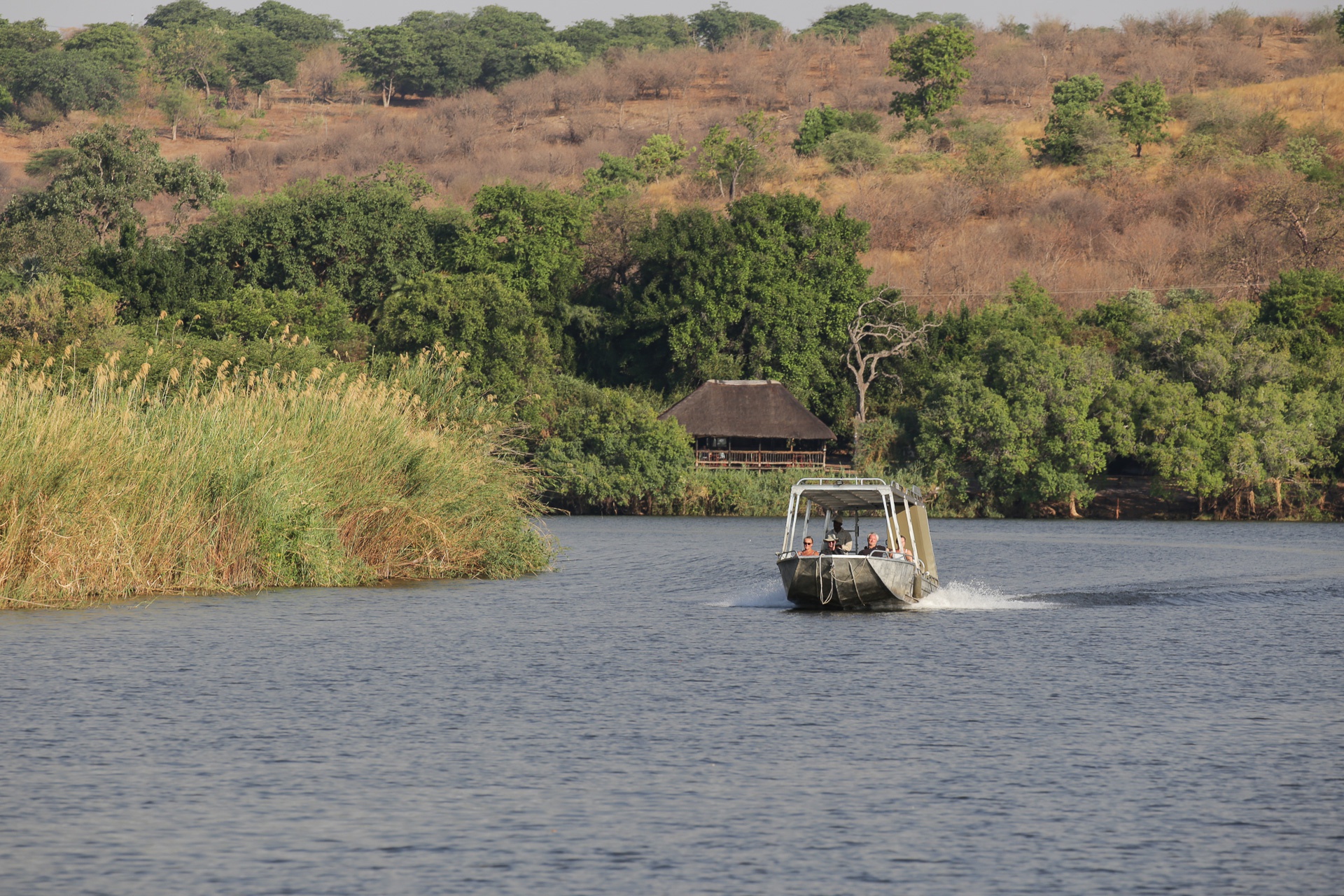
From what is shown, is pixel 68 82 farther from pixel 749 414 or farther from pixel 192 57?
pixel 749 414

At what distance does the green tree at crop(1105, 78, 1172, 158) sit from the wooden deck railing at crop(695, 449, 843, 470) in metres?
58.2

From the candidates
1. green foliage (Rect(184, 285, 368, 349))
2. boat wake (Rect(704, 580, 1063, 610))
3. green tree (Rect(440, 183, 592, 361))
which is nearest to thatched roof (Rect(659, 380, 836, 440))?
green tree (Rect(440, 183, 592, 361))

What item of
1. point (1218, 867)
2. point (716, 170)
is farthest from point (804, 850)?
point (716, 170)

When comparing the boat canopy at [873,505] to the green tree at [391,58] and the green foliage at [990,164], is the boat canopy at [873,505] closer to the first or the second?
the green foliage at [990,164]

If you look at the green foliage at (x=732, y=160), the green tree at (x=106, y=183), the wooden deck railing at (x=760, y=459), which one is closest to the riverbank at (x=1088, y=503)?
the wooden deck railing at (x=760, y=459)

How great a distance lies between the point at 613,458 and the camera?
68.2 meters

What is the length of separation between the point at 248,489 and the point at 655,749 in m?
13.2

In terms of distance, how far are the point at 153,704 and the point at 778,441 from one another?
59.1 metres

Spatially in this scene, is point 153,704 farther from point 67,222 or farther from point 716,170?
point 716,170

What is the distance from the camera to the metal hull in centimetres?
3011

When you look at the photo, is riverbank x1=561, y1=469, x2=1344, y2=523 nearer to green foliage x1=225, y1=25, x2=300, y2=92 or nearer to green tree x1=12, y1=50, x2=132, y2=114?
green tree x1=12, y1=50, x2=132, y2=114

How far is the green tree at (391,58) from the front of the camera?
16925 centimetres

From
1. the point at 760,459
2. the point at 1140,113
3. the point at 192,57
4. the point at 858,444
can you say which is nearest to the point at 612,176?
the point at 1140,113

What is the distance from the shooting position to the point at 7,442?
24.9 metres
